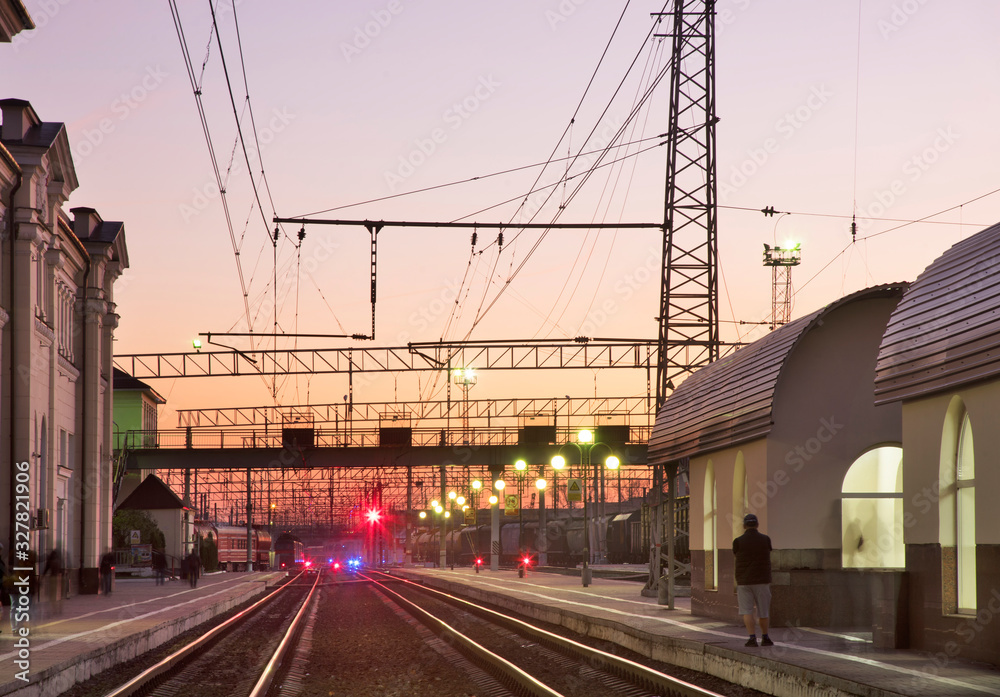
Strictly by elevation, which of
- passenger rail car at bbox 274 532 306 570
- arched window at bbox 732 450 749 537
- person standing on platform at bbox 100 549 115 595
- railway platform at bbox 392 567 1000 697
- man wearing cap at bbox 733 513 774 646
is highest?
arched window at bbox 732 450 749 537

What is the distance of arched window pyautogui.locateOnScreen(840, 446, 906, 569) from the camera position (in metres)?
19.7

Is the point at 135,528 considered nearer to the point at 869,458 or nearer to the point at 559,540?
the point at 559,540

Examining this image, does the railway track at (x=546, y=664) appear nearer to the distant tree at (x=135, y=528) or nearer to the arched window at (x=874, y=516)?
the arched window at (x=874, y=516)

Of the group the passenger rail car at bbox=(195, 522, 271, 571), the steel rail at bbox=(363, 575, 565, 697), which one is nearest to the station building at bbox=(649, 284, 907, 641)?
the steel rail at bbox=(363, 575, 565, 697)

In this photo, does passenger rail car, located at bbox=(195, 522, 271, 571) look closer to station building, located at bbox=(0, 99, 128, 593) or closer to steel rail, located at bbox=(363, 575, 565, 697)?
station building, located at bbox=(0, 99, 128, 593)

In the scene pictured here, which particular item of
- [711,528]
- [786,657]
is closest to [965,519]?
[786,657]

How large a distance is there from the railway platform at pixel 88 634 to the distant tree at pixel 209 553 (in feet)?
120

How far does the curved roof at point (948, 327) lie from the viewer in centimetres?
1311

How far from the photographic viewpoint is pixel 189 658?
19484mm

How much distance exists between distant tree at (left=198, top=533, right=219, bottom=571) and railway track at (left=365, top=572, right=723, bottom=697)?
48.1 m

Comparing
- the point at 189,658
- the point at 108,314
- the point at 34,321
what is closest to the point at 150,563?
the point at 108,314

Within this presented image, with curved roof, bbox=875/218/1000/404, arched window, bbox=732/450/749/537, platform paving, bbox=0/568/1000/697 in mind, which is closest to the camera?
platform paving, bbox=0/568/1000/697

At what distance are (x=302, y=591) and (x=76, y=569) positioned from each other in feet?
46.4

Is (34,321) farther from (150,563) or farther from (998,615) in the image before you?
(150,563)
